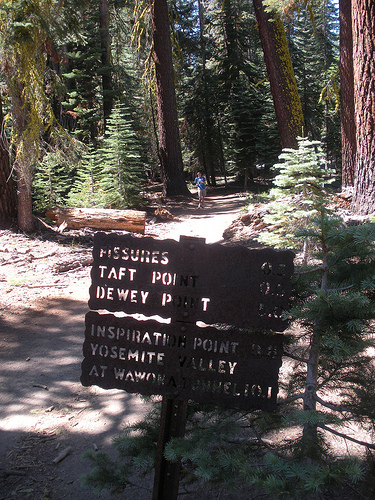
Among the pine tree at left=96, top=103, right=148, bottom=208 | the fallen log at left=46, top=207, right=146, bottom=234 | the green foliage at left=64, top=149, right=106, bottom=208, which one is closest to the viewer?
the fallen log at left=46, top=207, right=146, bottom=234

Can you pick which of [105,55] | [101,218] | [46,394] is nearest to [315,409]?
[46,394]

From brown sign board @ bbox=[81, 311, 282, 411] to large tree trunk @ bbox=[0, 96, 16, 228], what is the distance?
9155 mm

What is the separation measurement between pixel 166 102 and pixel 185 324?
57.8 feet

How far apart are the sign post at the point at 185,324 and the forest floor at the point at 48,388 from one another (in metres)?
1.08

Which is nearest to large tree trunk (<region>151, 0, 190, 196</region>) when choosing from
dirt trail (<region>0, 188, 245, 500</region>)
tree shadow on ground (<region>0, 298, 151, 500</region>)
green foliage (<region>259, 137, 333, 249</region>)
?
dirt trail (<region>0, 188, 245, 500</region>)

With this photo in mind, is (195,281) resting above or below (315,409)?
above

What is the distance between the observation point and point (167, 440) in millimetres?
2398

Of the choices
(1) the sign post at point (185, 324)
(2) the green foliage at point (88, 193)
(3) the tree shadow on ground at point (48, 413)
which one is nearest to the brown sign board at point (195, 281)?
(1) the sign post at point (185, 324)

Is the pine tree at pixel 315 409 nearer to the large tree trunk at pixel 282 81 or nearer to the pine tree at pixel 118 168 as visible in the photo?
the large tree trunk at pixel 282 81

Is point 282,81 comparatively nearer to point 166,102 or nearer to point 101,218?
point 101,218

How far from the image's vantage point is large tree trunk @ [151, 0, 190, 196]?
17.5 metres

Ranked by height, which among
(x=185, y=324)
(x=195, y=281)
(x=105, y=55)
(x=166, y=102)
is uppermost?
(x=105, y=55)

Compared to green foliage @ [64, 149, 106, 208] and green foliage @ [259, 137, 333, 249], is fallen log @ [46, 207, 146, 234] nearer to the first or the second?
green foliage @ [64, 149, 106, 208]

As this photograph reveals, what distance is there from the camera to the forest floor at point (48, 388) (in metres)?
3.24
